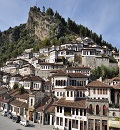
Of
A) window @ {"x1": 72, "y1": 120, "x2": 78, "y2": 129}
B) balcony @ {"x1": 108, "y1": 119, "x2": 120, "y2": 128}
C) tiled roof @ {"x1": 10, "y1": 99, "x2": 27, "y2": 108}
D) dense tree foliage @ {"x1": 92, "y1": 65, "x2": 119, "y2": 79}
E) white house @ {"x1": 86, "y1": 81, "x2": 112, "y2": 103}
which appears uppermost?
dense tree foliage @ {"x1": 92, "y1": 65, "x2": 119, "y2": 79}

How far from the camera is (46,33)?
466 feet

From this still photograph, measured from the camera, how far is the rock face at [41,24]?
448 feet

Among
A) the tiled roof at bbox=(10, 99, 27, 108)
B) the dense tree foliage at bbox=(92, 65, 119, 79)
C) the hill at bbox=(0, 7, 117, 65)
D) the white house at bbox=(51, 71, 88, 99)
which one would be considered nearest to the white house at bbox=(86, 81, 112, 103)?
the white house at bbox=(51, 71, 88, 99)

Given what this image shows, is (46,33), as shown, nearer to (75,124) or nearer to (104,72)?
(104,72)

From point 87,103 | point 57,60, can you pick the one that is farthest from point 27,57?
point 87,103

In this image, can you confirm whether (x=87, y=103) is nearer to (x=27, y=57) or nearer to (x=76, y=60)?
(x=76, y=60)

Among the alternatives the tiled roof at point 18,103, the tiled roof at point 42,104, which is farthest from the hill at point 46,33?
the tiled roof at point 42,104

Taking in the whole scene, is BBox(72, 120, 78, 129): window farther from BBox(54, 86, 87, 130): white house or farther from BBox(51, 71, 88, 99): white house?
BBox(51, 71, 88, 99): white house

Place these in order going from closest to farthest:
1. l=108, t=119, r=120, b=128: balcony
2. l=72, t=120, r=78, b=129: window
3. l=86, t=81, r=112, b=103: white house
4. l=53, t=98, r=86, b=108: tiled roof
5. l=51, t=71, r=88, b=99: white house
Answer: l=108, t=119, r=120, b=128: balcony → l=72, t=120, r=78, b=129: window → l=53, t=98, r=86, b=108: tiled roof → l=86, t=81, r=112, b=103: white house → l=51, t=71, r=88, b=99: white house

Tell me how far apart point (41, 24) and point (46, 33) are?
14058 mm

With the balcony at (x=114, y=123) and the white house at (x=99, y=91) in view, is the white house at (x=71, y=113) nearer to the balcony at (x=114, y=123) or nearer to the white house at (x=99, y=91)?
the white house at (x=99, y=91)

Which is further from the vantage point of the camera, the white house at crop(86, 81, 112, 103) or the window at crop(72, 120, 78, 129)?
the white house at crop(86, 81, 112, 103)

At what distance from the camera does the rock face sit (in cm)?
13640

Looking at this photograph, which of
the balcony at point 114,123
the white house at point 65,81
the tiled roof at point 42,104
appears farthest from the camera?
the white house at point 65,81
